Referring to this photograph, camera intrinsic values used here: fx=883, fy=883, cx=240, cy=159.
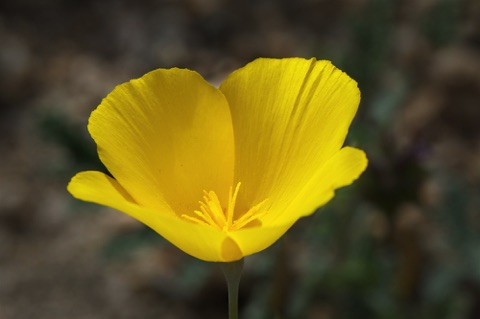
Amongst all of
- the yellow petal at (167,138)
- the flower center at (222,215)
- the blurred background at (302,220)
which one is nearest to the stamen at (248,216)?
the flower center at (222,215)

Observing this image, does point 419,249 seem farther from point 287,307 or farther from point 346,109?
point 346,109

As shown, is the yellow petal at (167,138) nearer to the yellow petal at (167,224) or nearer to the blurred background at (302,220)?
the yellow petal at (167,224)

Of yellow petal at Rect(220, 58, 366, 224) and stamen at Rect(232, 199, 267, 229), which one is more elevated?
yellow petal at Rect(220, 58, 366, 224)

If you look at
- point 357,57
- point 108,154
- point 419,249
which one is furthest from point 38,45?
point 108,154

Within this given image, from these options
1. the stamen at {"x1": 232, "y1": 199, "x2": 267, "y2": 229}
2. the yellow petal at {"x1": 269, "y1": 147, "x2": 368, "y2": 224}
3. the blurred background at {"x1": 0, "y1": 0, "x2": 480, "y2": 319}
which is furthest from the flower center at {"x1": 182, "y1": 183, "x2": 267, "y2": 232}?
the blurred background at {"x1": 0, "y1": 0, "x2": 480, "y2": 319}

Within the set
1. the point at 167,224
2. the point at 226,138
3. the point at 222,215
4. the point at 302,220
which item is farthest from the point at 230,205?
the point at 302,220

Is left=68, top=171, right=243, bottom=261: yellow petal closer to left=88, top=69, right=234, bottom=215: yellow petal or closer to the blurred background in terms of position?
left=88, top=69, right=234, bottom=215: yellow petal
